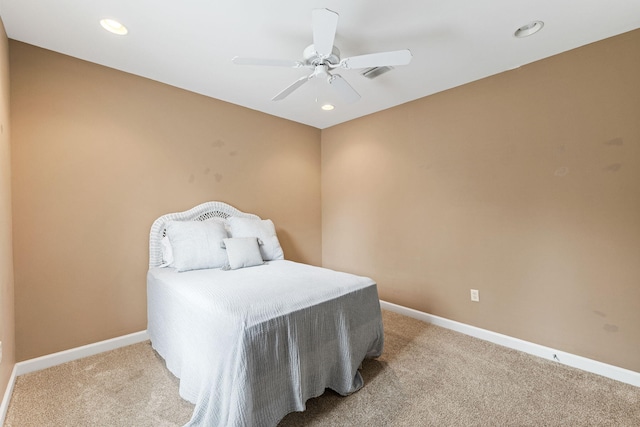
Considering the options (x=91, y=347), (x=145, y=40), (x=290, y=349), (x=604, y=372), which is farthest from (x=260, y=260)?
Answer: (x=604, y=372)

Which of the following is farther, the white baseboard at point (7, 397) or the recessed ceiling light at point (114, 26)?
the recessed ceiling light at point (114, 26)

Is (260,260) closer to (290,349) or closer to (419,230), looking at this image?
(290,349)

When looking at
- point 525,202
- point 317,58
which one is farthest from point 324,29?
point 525,202

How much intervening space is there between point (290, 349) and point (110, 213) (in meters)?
2.07

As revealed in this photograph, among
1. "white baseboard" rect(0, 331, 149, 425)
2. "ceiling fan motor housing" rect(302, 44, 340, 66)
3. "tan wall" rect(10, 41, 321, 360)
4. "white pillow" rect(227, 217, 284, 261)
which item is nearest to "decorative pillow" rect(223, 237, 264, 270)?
"white pillow" rect(227, 217, 284, 261)

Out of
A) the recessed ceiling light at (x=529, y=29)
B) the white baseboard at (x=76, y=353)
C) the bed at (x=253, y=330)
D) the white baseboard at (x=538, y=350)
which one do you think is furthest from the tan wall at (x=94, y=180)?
the recessed ceiling light at (x=529, y=29)

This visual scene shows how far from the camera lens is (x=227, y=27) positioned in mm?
1988

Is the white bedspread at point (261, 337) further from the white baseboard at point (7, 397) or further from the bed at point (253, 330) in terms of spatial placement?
the white baseboard at point (7, 397)

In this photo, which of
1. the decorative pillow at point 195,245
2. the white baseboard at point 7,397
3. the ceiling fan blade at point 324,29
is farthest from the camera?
the decorative pillow at point 195,245

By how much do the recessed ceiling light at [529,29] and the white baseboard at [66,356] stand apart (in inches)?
156

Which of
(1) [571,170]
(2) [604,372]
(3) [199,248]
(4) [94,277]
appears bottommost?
(2) [604,372]

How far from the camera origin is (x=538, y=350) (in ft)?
7.90

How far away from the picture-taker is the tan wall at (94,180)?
2172 mm

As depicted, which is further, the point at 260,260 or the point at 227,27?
the point at 260,260
